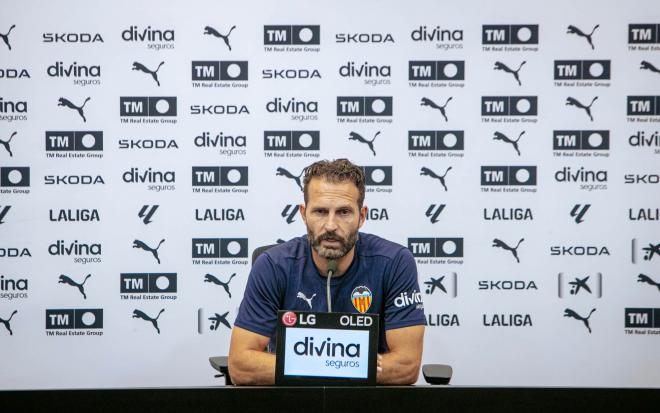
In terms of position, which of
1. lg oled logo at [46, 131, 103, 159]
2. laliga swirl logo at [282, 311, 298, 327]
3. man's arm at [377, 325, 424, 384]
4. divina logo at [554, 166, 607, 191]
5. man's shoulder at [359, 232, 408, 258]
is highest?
lg oled logo at [46, 131, 103, 159]

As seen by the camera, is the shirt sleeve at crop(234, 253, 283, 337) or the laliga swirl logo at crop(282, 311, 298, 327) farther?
the shirt sleeve at crop(234, 253, 283, 337)

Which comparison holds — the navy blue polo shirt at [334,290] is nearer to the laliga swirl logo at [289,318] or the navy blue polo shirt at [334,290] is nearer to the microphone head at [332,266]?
the microphone head at [332,266]

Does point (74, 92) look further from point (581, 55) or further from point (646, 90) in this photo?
point (646, 90)

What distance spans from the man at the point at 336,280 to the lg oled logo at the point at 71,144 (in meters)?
1.67

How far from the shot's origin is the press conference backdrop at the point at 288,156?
346 cm

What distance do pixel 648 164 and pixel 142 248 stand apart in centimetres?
267

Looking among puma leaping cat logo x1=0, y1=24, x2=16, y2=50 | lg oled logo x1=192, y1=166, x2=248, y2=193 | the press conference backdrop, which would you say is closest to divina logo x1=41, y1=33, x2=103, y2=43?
the press conference backdrop

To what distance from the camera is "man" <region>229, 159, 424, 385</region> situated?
81.6 inches

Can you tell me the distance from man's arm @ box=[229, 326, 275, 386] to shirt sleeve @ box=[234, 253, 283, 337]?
3 centimetres

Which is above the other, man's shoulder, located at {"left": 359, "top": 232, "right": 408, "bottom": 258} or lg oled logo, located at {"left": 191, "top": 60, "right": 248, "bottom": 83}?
lg oled logo, located at {"left": 191, "top": 60, "right": 248, "bottom": 83}

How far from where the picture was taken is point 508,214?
138 inches
